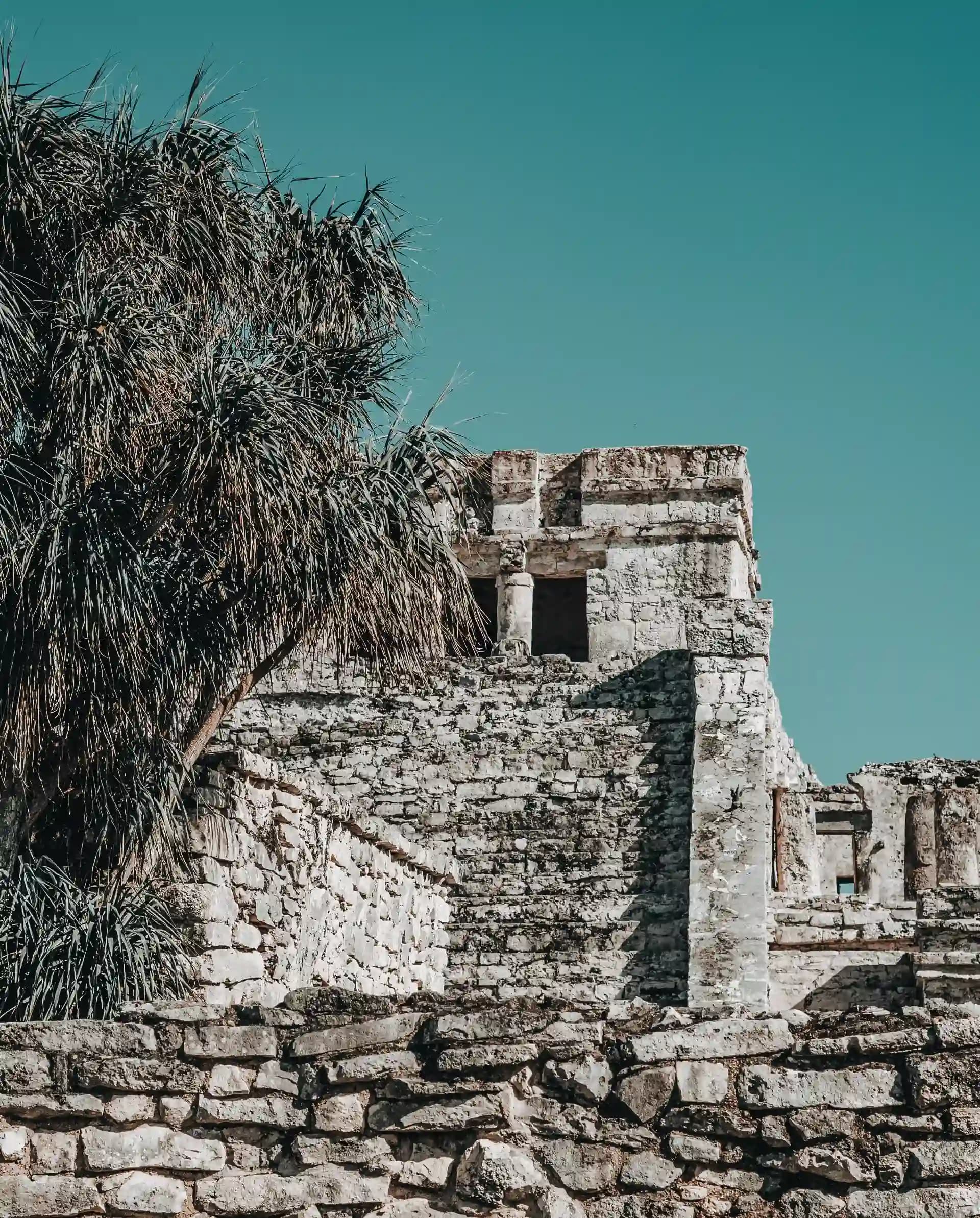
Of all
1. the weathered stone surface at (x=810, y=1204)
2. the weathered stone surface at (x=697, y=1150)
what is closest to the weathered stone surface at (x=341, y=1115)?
the weathered stone surface at (x=697, y=1150)

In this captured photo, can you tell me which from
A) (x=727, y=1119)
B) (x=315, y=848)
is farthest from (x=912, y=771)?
(x=727, y=1119)

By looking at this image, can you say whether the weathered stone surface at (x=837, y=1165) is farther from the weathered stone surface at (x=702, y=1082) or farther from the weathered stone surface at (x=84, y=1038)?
the weathered stone surface at (x=84, y=1038)

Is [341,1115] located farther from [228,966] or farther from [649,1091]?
[228,966]

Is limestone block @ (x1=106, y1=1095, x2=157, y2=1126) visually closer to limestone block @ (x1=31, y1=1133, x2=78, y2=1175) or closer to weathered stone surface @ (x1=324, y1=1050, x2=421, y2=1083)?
limestone block @ (x1=31, y1=1133, x2=78, y2=1175)

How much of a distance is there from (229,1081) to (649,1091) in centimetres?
124

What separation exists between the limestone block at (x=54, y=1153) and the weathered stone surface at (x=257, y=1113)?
385 millimetres

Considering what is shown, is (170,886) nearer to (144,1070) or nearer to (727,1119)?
(144,1070)

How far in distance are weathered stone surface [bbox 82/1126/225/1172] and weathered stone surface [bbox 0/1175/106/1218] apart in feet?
0.23

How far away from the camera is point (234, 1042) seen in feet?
17.6

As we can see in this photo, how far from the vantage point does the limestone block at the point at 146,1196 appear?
5.25 meters

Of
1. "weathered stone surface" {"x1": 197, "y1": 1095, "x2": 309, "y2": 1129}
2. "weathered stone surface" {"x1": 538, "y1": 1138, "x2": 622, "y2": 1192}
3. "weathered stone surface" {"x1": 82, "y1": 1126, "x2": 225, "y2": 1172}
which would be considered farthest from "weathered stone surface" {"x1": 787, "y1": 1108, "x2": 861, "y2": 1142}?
"weathered stone surface" {"x1": 82, "y1": 1126, "x2": 225, "y2": 1172}

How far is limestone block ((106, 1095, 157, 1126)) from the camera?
533cm

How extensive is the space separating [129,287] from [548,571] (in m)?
8.42

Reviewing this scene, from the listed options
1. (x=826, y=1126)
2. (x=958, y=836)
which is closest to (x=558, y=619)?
(x=958, y=836)
